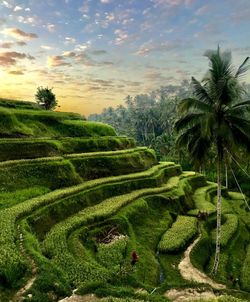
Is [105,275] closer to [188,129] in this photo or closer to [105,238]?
[105,238]

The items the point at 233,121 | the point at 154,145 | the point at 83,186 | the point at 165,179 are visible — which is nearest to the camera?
the point at 233,121

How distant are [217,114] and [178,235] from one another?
1018 cm

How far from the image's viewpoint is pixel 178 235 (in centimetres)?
2522

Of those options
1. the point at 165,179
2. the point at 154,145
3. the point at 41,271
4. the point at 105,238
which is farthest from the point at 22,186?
the point at 154,145

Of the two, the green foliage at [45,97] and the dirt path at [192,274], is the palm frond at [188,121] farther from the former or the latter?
the green foliage at [45,97]

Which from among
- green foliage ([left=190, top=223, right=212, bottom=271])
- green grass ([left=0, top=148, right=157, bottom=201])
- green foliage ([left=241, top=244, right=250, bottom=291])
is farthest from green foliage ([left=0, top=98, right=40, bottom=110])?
green foliage ([left=241, top=244, right=250, bottom=291])

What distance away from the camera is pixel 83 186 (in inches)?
1056

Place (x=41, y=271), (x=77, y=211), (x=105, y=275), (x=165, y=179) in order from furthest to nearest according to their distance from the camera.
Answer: (x=165, y=179) < (x=77, y=211) < (x=105, y=275) < (x=41, y=271)

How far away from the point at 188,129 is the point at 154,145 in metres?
65.2

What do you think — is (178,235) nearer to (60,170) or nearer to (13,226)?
(60,170)

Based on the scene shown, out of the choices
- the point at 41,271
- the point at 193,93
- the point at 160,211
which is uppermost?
the point at 193,93

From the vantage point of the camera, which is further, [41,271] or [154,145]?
[154,145]

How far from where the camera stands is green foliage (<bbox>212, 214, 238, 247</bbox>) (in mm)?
27500

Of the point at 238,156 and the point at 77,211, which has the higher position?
the point at 238,156
